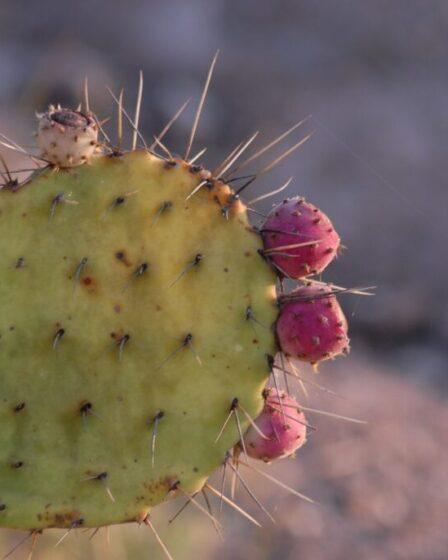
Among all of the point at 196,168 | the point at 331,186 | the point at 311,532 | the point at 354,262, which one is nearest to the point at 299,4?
the point at 331,186

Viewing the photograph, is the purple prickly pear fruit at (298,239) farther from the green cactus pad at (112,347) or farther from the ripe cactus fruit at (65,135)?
the ripe cactus fruit at (65,135)

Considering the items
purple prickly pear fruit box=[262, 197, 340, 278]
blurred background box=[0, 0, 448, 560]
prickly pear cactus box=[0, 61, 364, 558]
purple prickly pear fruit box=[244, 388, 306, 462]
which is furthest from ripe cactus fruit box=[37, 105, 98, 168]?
blurred background box=[0, 0, 448, 560]

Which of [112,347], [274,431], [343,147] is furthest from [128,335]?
[343,147]

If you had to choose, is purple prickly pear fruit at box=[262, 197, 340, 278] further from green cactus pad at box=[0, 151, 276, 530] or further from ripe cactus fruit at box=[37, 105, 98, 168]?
ripe cactus fruit at box=[37, 105, 98, 168]

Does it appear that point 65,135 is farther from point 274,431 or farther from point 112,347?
point 274,431

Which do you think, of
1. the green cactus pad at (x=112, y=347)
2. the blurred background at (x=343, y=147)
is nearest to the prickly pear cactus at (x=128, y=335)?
the green cactus pad at (x=112, y=347)

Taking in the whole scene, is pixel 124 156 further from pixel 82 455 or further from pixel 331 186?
pixel 331 186
